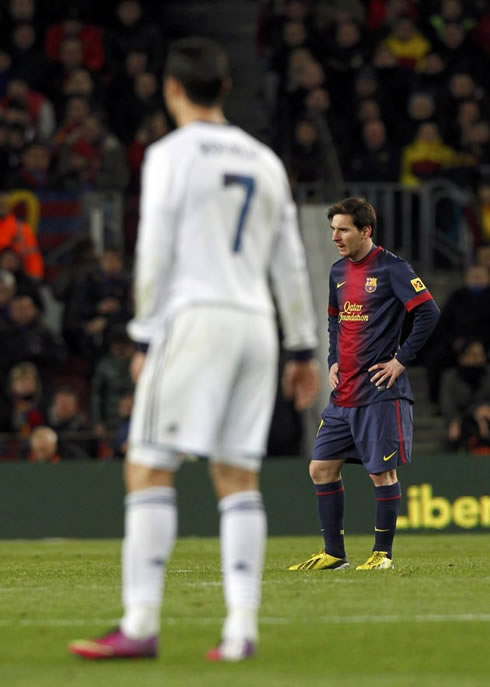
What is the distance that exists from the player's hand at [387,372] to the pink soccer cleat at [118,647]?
168 inches

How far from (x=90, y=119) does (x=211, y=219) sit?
43.4 feet

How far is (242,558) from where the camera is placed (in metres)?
6.05

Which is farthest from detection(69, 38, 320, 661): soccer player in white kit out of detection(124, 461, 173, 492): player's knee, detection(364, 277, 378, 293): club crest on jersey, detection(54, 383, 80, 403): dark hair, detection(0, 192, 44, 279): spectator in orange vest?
detection(0, 192, 44, 279): spectator in orange vest

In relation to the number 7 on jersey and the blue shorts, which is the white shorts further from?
the blue shorts

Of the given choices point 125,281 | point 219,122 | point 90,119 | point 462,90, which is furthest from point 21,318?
point 219,122

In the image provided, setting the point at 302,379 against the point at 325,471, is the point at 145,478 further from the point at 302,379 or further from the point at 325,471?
the point at 325,471

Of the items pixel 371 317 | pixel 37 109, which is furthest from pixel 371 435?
pixel 37 109

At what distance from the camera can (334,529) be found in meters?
10.3

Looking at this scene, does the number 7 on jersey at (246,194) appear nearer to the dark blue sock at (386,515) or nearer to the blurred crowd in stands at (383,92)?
the dark blue sock at (386,515)

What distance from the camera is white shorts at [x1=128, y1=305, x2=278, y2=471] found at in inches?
236

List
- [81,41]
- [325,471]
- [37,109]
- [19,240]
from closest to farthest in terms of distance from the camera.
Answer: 1. [325,471]
2. [19,240]
3. [37,109]
4. [81,41]

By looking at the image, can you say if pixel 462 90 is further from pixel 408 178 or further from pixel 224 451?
pixel 224 451

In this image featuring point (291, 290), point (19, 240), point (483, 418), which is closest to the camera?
point (291, 290)

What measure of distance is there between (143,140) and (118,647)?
45.5ft
